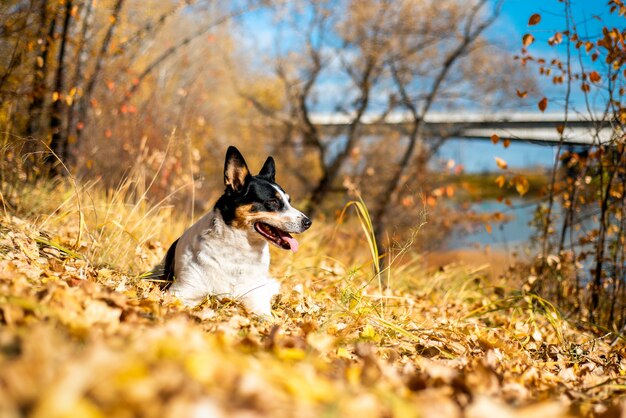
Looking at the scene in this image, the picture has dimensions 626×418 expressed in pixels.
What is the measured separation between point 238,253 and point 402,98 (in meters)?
8.99

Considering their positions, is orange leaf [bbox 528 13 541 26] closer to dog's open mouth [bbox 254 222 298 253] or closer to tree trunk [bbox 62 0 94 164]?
dog's open mouth [bbox 254 222 298 253]

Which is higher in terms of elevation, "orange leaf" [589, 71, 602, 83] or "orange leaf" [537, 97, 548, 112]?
"orange leaf" [589, 71, 602, 83]

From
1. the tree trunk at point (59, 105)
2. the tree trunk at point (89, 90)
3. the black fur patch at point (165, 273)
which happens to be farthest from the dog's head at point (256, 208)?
the tree trunk at point (89, 90)

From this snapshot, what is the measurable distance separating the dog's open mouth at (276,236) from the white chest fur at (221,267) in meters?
0.05

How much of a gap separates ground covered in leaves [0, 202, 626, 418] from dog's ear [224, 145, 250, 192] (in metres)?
0.79

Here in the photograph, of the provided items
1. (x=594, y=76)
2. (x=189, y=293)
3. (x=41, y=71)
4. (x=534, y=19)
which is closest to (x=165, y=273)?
(x=189, y=293)

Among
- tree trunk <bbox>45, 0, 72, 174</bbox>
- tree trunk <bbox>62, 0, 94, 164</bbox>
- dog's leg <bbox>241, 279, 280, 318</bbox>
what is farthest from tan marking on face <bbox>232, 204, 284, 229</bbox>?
tree trunk <bbox>62, 0, 94, 164</bbox>

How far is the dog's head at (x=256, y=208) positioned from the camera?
3658 millimetres

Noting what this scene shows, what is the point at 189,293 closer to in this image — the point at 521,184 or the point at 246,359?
the point at 246,359

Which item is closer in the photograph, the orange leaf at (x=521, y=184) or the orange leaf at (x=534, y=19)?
the orange leaf at (x=534, y=19)

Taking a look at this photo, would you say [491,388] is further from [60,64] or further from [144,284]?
[60,64]

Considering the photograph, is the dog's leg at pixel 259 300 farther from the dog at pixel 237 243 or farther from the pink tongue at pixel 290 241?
the pink tongue at pixel 290 241

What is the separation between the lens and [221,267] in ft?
11.9

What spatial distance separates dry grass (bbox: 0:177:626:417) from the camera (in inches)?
51.6
